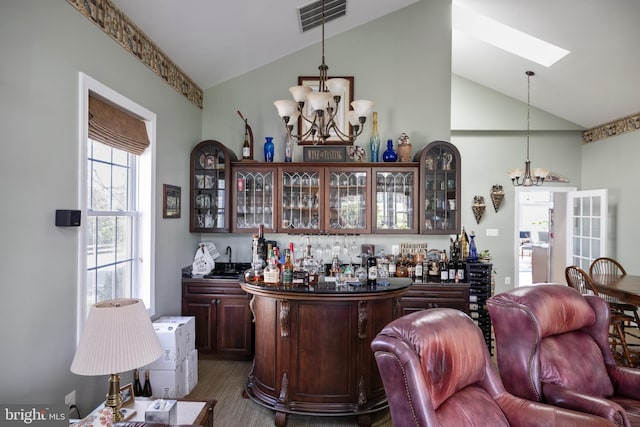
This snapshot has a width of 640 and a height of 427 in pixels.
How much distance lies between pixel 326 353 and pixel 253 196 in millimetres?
2258

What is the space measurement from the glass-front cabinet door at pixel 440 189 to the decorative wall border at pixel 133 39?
2.83m

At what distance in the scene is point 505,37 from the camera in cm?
506

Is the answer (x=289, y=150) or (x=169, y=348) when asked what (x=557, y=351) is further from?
(x=289, y=150)

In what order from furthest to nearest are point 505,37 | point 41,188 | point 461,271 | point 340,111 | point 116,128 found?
point 505,37
point 340,111
point 461,271
point 116,128
point 41,188

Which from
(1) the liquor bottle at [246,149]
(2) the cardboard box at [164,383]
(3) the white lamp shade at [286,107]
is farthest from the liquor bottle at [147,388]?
(1) the liquor bottle at [246,149]

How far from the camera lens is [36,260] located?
203cm

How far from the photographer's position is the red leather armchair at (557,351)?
2.10 m

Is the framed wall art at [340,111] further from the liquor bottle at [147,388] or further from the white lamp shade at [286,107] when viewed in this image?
the liquor bottle at [147,388]

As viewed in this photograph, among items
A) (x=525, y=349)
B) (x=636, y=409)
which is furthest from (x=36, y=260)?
(x=636, y=409)

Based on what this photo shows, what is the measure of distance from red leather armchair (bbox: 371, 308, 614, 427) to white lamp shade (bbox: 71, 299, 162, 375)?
104cm

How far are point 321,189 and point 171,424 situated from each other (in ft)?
9.94

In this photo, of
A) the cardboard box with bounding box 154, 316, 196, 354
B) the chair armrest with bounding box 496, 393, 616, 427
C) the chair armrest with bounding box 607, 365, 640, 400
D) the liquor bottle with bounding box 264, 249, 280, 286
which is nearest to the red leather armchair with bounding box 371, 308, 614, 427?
the chair armrest with bounding box 496, 393, 616, 427

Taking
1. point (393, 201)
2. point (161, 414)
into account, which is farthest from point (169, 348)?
point (393, 201)

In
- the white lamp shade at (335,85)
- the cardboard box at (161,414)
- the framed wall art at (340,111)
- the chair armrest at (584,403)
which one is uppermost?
the framed wall art at (340,111)
